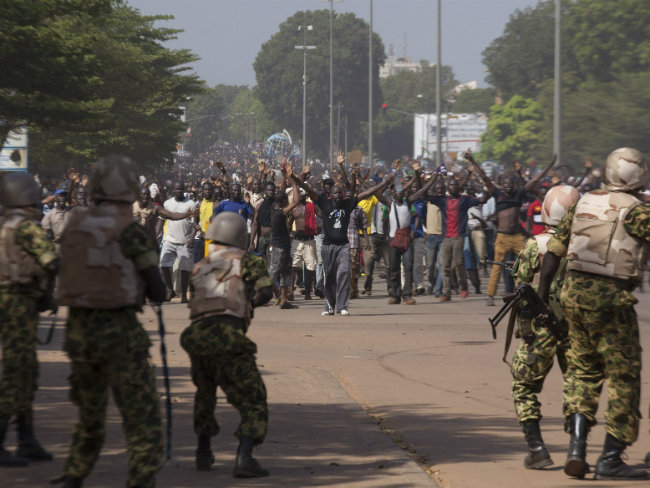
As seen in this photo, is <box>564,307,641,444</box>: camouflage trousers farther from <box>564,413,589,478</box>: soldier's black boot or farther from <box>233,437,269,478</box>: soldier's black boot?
<box>233,437,269,478</box>: soldier's black boot

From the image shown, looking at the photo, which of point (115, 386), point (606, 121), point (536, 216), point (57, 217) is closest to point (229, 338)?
point (115, 386)

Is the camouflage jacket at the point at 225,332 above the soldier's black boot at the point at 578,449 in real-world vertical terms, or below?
above

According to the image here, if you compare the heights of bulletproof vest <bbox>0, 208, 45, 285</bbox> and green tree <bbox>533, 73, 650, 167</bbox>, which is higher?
green tree <bbox>533, 73, 650, 167</bbox>

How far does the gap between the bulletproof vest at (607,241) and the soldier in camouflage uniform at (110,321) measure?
241 cm

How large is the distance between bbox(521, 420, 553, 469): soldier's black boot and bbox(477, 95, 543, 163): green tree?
96.1 metres

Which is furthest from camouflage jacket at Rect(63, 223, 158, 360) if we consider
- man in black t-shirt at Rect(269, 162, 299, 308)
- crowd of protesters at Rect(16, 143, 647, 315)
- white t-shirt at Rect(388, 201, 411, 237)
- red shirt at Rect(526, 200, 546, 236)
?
white t-shirt at Rect(388, 201, 411, 237)

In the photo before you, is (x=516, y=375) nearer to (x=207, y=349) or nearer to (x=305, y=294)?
(x=207, y=349)

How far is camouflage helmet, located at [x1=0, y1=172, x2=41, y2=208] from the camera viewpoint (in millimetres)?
6734

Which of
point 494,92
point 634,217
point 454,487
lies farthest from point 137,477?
point 494,92

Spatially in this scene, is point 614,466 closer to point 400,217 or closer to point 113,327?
point 113,327

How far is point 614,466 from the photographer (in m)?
6.46

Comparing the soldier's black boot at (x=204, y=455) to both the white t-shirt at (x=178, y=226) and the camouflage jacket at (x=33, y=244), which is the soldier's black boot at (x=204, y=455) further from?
the white t-shirt at (x=178, y=226)

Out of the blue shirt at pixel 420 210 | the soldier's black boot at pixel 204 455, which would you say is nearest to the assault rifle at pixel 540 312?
the soldier's black boot at pixel 204 455

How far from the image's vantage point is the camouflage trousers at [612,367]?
6.40 m
